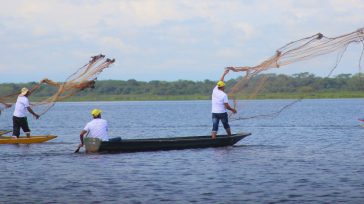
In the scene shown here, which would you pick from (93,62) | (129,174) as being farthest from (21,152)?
(129,174)

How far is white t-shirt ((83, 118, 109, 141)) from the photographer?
24250mm

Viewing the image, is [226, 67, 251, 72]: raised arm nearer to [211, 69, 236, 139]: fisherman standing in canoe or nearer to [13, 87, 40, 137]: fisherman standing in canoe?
[211, 69, 236, 139]: fisherman standing in canoe

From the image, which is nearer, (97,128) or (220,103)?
(97,128)

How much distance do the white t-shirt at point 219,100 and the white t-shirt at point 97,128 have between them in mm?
4176

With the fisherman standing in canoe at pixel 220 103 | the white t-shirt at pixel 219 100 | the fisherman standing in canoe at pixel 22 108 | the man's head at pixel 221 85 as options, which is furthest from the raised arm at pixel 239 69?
the fisherman standing in canoe at pixel 22 108

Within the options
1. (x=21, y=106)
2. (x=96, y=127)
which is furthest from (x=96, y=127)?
(x=21, y=106)

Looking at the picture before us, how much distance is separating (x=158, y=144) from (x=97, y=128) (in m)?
A: 3.14

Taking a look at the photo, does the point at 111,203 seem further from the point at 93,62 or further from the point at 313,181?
the point at 93,62

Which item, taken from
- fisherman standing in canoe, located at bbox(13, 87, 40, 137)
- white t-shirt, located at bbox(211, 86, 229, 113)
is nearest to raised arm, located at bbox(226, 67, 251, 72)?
white t-shirt, located at bbox(211, 86, 229, 113)

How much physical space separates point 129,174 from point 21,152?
27.6ft

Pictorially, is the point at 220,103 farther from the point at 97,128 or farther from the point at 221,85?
the point at 97,128

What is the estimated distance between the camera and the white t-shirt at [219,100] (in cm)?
2620

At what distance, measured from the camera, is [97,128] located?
2431 cm

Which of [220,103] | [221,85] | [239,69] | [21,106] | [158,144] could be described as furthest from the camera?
[21,106]
